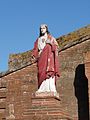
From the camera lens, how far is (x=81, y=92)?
1911cm

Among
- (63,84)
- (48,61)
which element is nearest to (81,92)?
(63,84)

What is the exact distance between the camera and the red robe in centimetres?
1459

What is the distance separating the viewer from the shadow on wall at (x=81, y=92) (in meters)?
18.8

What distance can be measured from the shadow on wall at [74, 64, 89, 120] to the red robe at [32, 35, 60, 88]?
4.41 metres

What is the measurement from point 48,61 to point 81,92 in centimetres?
478

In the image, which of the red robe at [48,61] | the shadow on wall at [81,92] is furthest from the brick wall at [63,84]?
the red robe at [48,61]

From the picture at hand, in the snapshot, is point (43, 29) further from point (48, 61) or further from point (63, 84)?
point (63, 84)

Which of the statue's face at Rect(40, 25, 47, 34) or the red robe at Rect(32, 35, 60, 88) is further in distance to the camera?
the statue's face at Rect(40, 25, 47, 34)

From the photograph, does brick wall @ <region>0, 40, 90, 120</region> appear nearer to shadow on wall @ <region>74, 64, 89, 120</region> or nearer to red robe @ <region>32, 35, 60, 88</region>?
shadow on wall @ <region>74, 64, 89, 120</region>

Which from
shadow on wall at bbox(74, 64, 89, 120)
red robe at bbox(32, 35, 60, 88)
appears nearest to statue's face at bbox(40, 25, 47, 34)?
red robe at bbox(32, 35, 60, 88)

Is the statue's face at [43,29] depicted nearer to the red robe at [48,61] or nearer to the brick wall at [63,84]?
the red robe at [48,61]

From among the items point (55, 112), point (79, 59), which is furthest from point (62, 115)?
point (79, 59)

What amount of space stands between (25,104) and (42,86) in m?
4.94

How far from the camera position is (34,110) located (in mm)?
14531
